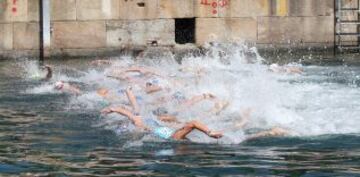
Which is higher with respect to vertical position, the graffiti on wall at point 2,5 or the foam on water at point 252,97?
the graffiti on wall at point 2,5

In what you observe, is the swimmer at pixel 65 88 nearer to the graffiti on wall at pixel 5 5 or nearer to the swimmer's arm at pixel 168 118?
the swimmer's arm at pixel 168 118

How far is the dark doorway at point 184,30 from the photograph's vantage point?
26.5 metres

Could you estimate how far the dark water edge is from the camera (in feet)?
27.8

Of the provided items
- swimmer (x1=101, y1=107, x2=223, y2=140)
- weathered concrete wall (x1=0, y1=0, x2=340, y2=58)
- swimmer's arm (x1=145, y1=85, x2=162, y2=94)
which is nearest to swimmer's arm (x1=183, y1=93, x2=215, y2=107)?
swimmer's arm (x1=145, y1=85, x2=162, y2=94)

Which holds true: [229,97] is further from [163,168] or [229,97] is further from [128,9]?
[128,9]

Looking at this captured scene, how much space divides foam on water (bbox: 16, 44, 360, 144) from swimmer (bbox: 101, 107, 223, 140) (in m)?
0.19

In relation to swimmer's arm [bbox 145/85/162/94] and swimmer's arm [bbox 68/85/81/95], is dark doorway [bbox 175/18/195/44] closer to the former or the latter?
swimmer's arm [bbox 68/85/81/95]

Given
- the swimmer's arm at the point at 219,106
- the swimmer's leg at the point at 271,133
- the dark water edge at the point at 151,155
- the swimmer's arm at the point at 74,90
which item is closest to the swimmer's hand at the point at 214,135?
the dark water edge at the point at 151,155

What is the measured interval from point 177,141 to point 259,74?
8.67m

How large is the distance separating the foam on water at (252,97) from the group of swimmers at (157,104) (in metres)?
0.10

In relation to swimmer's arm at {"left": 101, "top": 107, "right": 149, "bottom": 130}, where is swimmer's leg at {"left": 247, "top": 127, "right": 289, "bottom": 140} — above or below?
below

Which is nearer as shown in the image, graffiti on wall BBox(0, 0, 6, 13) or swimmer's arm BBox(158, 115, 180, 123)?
swimmer's arm BBox(158, 115, 180, 123)

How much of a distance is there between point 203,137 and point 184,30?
1656 cm

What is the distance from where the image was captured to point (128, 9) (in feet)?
83.8
